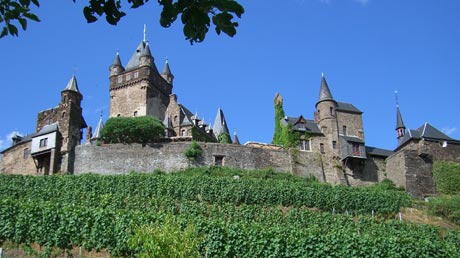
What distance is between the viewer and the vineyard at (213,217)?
2319 centimetres

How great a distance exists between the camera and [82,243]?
2397 centimetres

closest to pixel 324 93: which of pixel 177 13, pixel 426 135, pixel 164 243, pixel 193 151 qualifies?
pixel 426 135

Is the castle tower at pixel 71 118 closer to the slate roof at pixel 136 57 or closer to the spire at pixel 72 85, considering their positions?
the spire at pixel 72 85

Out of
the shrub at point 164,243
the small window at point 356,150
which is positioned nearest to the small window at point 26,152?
the small window at point 356,150

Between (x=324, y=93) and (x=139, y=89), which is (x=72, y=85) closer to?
(x=139, y=89)

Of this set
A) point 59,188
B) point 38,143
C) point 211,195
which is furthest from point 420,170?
point 38,143

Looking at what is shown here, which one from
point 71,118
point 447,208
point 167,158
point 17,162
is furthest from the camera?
point 71,118

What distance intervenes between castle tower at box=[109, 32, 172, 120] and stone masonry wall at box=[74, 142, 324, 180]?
8.61 m

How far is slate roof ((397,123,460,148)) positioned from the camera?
46.7 metres

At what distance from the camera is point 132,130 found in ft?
143

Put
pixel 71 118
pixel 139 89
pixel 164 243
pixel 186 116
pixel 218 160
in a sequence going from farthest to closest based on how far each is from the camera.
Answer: pixel 139 89
pixel 186 116
pixel 71 118
pixel 218 160
pixel 164 243

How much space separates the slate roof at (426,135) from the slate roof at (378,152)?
1.29m

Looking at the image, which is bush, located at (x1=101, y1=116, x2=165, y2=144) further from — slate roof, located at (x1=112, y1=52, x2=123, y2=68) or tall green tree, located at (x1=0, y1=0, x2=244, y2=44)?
tall green tree, located at (x1=0, y1=0, x2=244, y2=44)

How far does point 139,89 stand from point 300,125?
16449 millimetres
